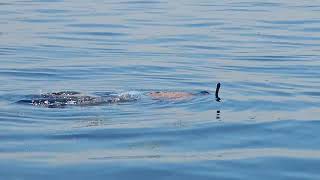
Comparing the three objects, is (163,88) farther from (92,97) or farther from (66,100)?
(66,100)

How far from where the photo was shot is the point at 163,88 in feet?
35.7

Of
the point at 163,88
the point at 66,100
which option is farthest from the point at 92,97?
the point at 163,88

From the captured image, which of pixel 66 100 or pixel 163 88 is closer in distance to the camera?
pixel 66 100

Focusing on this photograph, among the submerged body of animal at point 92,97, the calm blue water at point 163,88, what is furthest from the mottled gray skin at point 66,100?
the calm blue water at point 163,88

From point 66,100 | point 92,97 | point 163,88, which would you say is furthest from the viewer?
point 163,88

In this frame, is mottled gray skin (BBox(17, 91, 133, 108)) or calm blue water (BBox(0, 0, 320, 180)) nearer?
calm blue water (BBox(0, 0, 320, 180))

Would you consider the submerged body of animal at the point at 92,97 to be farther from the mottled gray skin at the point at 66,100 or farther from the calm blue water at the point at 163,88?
the calm blue water at the point at 163,88

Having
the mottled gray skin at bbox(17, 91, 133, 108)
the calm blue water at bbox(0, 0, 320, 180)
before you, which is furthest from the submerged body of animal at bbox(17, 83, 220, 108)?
the calm blue water at bbox(0, 0, 320, 180)

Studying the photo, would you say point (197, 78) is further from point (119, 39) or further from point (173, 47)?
point (119, 39)

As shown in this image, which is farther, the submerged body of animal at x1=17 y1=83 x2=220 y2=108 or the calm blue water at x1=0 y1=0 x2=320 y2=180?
the submerged body of animal at x1=17 y1=83 x2=220 y2=108

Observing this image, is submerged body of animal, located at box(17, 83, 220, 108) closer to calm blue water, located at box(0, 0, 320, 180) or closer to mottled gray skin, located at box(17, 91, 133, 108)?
mottled gray skin, located at box(17, 91, 133, 108)

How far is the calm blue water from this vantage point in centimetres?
692

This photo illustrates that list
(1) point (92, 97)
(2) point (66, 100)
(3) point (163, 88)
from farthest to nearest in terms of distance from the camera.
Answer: (3) point (163, 88) → (1) point (92, 97) → (2) point (66, 100)

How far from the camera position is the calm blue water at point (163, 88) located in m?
6.92
